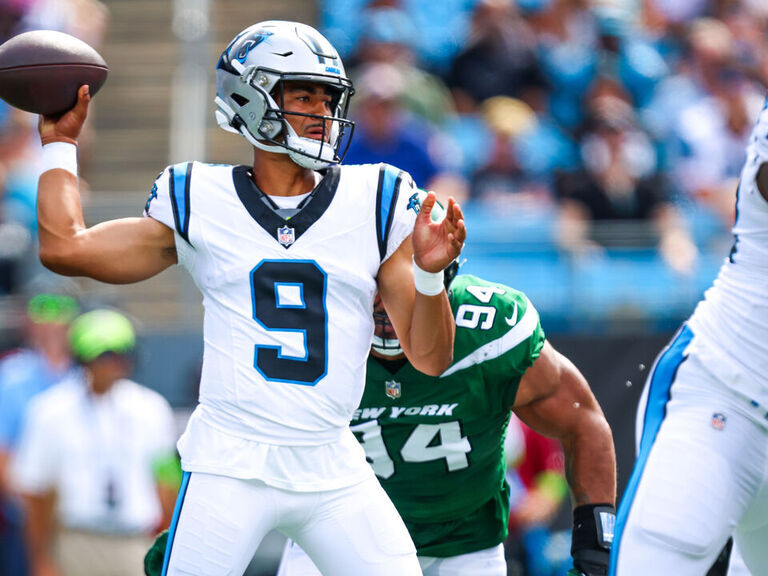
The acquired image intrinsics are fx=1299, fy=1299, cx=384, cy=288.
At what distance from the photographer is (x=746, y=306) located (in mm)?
3332

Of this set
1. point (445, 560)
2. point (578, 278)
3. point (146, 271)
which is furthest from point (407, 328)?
point (578, 278)

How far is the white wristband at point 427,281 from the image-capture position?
11.0 ft

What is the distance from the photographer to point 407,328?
11.6 ft

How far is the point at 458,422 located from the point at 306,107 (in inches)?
45.4

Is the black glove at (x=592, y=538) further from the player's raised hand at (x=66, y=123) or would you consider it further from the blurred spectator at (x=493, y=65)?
the blurred spectator at (x=493, y=65)

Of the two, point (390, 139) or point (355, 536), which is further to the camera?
point (390, 139)

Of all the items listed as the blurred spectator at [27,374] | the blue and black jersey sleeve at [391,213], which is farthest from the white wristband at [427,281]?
the blurred spectator at [27,374]

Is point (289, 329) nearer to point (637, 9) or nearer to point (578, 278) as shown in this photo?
point (578, 278)

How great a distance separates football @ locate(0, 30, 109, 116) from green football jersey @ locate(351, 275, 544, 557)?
1.24 meters

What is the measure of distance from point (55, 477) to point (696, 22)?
633cm

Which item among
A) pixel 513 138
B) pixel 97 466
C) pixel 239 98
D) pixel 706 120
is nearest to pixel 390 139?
pixel 513 138

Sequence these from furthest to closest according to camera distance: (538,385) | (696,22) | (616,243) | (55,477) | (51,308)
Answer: (696,22), (616,243), (51,308), (55,477), (538,385)

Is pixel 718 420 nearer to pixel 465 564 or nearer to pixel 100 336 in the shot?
pixel 465 564

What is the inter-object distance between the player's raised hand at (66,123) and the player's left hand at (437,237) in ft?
3.32
